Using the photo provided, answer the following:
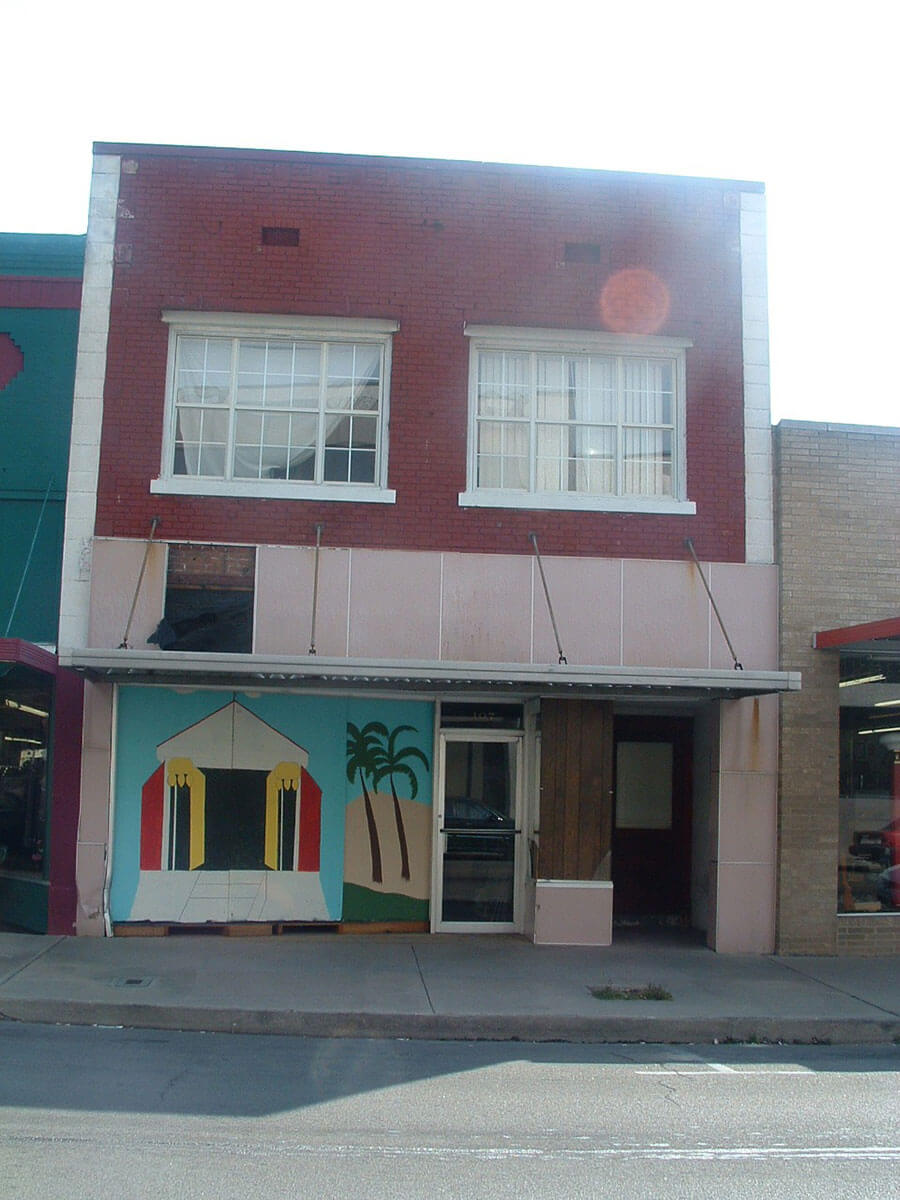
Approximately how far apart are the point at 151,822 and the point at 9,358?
506 centimetres

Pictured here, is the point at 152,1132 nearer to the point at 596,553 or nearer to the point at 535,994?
the point at 535,994

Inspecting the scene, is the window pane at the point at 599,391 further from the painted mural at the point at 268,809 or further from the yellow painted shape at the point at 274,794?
the yellow painted shape at the point at 274,794

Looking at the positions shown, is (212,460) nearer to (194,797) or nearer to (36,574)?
(36,574)

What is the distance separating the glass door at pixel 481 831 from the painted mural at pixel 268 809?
11.6 inches

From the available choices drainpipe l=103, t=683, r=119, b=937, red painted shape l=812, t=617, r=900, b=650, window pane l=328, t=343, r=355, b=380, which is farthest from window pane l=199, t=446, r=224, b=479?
red painted shape l=812, t=617, r=900, b=650

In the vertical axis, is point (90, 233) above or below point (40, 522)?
above

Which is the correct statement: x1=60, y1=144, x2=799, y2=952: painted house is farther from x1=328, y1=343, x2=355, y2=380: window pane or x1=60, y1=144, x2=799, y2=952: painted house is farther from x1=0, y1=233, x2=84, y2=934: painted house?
x1=0, y1=233, x2=84, y2=934: painted house

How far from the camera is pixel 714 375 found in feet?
43.1

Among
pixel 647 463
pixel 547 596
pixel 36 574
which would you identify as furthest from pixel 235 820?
pixel 647 463

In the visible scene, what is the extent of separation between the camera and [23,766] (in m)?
12.7

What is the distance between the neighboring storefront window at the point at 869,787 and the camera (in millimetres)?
12742

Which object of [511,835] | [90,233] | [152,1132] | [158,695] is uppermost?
[90,233]

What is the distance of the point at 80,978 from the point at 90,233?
24.4 ft

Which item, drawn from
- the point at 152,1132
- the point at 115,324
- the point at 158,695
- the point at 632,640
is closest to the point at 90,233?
the point at 115,324
